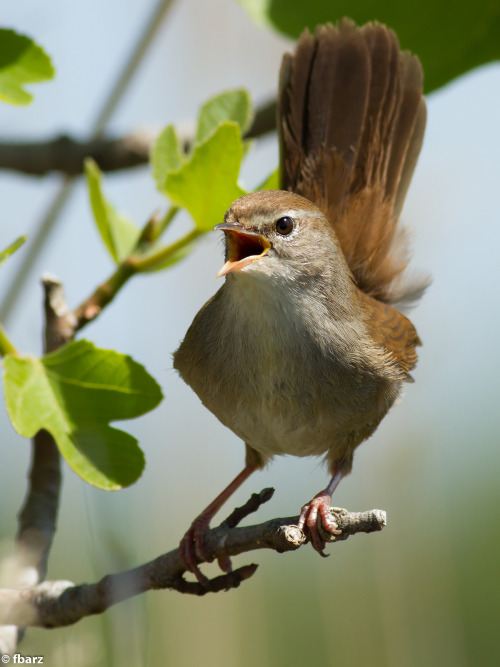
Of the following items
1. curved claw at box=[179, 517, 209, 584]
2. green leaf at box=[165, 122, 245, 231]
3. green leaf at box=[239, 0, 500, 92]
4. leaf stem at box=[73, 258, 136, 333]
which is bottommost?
curved claw at box=[179, 517, 209, 584]

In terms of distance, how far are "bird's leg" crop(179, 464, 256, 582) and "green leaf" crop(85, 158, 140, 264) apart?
0.81 meters

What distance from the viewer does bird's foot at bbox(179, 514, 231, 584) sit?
1.99 metres

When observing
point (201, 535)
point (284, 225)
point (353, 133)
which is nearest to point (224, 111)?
point (284, 225)

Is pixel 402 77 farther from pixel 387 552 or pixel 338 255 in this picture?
pixel 387 552

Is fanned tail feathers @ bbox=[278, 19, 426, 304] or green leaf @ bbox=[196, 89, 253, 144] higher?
fanned tail feathers @ bbox=[278, 19, 426, 304]

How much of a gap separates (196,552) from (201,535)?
0.13 meters

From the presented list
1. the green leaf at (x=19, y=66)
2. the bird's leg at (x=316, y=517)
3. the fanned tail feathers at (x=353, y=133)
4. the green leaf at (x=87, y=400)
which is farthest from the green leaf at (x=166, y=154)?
the bird's leg at (x=316, y=517)

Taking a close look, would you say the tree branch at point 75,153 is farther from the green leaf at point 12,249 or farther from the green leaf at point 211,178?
the green leaf at point 12,249

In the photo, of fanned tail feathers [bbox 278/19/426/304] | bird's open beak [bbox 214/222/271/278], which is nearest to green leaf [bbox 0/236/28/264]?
bird's open beak [bbox 214/222/271/278]

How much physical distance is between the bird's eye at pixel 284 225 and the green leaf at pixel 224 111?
1.06 ft

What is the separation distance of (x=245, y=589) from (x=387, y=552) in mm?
697

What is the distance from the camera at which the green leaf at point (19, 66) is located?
1.78 meters

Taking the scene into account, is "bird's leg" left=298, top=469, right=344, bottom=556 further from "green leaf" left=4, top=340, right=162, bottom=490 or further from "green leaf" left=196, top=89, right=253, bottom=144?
"green leaf" left=196, top=89, right=253, bottom=144

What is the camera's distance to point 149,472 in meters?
1.69
